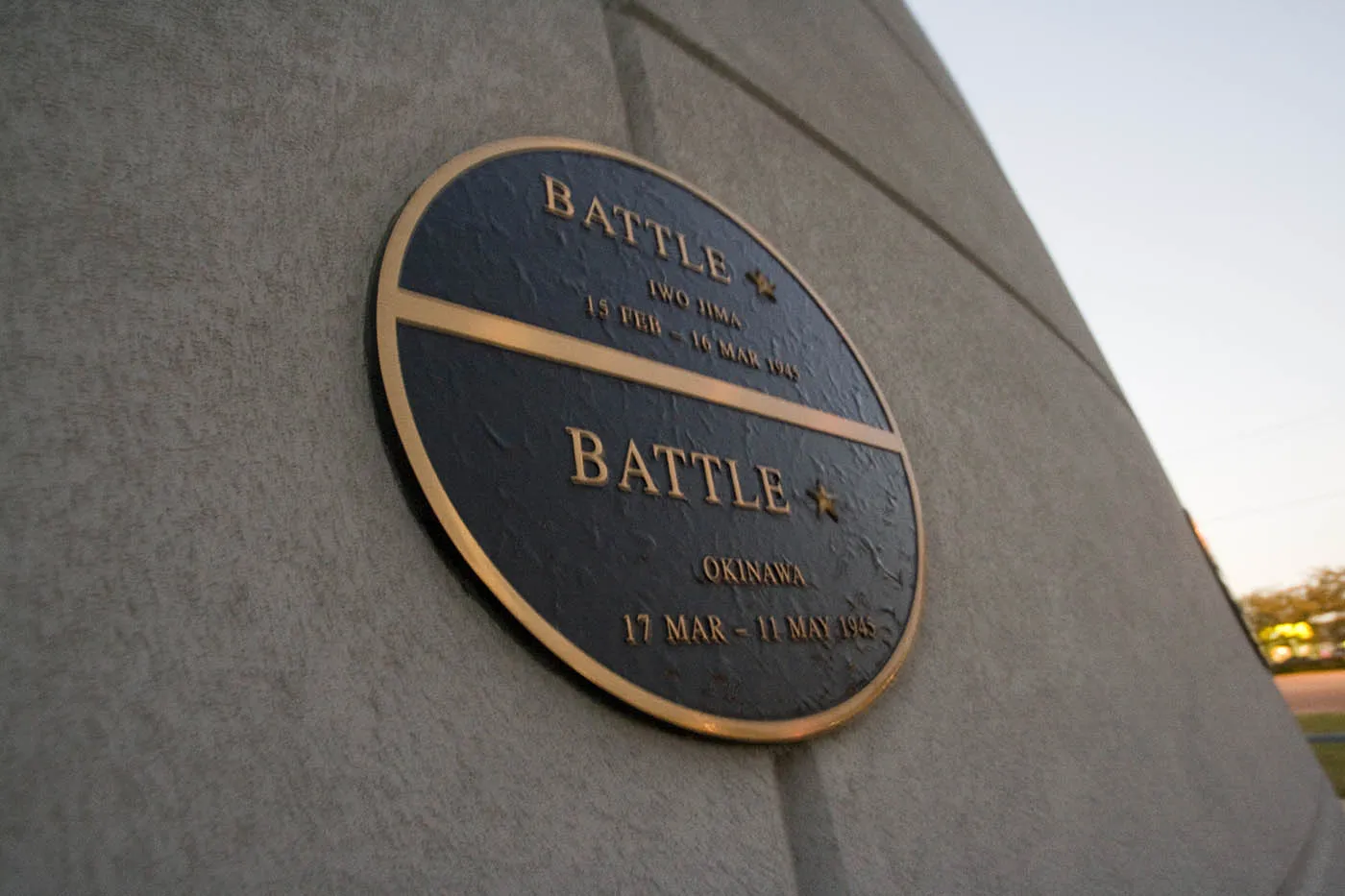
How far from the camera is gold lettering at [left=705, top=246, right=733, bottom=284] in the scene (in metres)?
1.63

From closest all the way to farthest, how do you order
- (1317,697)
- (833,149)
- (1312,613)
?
(833,149) → (1317,697) → (1312,613)

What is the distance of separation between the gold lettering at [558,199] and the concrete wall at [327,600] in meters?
0.15

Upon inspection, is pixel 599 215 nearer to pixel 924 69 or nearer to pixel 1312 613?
pixel 924 69

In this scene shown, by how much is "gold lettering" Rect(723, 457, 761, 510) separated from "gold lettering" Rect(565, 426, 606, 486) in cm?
28

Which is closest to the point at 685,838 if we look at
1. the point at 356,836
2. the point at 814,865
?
the point at 814,865

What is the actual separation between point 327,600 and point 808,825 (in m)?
0.79

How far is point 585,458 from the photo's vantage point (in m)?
A: 1.17

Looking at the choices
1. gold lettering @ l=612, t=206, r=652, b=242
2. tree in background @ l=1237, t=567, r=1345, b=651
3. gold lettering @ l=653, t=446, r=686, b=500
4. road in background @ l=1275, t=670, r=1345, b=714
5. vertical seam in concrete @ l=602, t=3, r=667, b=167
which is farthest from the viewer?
tree in background @ l=1237, t=567, r=1345, b=651

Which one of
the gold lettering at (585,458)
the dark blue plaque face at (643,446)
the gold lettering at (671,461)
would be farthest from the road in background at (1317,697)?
the gold lettering at (585,458)

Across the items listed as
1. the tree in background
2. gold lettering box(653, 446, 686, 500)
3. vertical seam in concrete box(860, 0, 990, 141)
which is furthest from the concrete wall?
the tree in background

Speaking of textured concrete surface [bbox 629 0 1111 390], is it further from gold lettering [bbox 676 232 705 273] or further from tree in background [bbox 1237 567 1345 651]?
tree in background [bbox 1237 567 1345 651]

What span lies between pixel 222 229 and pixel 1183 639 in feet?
9.77

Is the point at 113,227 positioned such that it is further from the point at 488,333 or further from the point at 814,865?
the point at 814,865

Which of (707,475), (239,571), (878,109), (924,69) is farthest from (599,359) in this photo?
(924,69)
